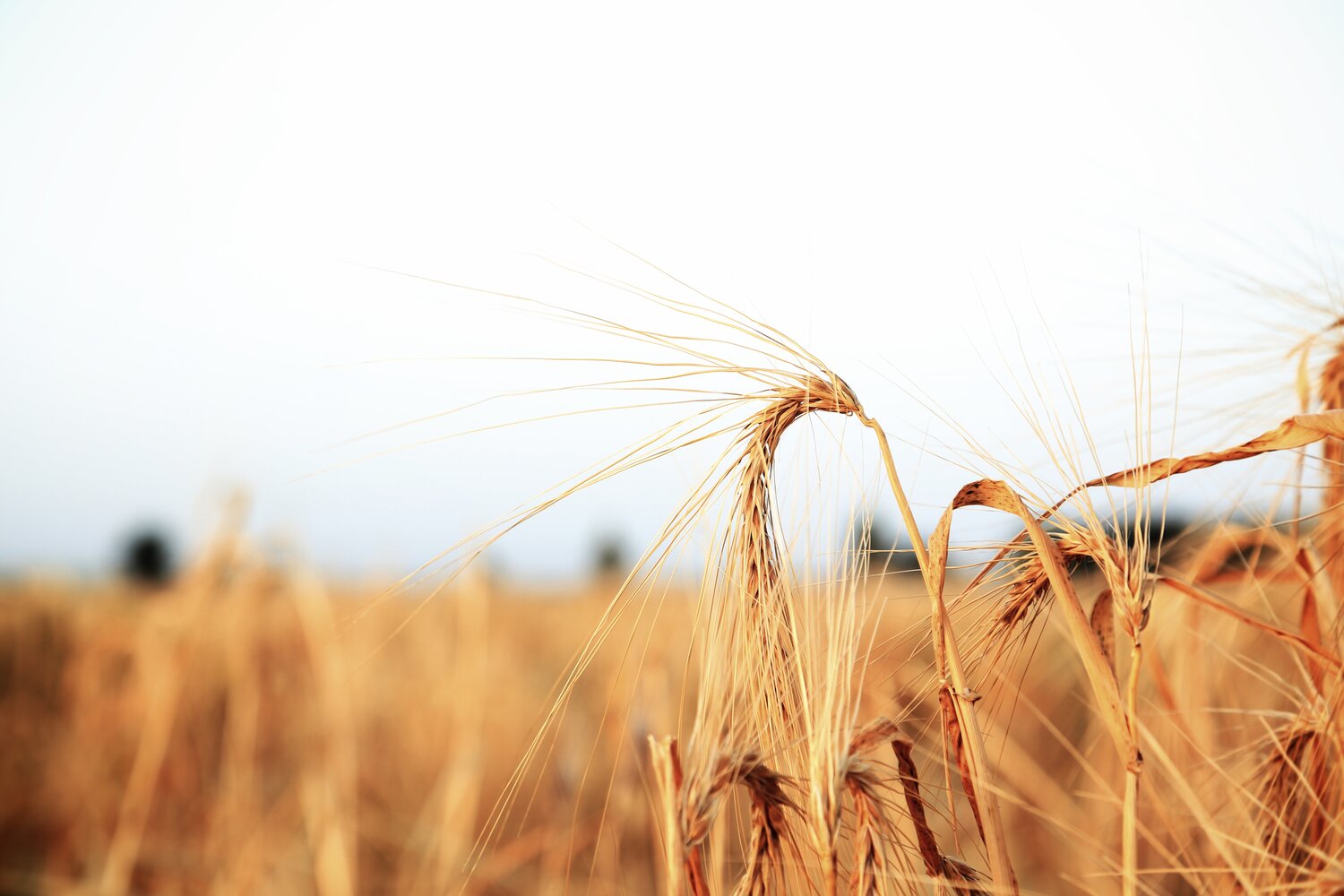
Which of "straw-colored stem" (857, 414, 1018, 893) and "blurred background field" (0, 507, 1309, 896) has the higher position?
"straw-colored stem" (857, 414, 1018, 893)

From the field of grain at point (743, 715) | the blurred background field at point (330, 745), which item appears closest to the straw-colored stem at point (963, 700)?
the field of grain at point (743, 715)

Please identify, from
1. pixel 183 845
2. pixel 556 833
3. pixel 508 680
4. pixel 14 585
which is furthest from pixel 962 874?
pixel 14 585

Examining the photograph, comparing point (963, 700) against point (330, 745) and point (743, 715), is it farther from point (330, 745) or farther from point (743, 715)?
point (330, 745)

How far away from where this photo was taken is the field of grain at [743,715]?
328 mm

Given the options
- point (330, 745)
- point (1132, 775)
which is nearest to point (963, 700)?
point (1132, 775)

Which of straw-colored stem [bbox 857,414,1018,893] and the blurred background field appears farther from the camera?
the blurred background field

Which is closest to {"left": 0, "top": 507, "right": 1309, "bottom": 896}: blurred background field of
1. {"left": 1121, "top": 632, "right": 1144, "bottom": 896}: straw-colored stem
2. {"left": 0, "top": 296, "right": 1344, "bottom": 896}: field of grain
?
{"left": 0, "top": 296, "right": 1344, "bottom": 896}: field of grain

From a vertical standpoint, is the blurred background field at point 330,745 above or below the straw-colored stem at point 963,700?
below

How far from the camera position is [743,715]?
374 mm

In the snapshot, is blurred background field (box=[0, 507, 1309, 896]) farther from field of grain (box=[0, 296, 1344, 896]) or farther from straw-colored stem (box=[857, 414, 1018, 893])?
straw-colored stem (box=[857, 414, 1018, 893])

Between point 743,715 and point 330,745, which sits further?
point 330,745

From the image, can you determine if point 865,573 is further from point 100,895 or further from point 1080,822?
point 100,895

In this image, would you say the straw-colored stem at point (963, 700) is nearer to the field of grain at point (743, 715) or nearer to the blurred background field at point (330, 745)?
the field of grain at point (743, 715)

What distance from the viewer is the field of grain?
328 millimetres
